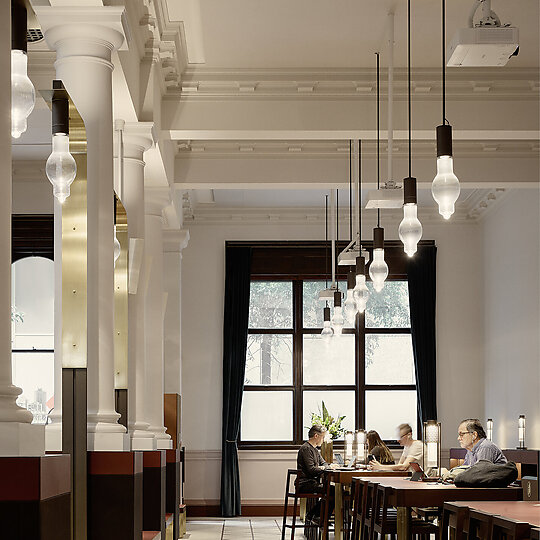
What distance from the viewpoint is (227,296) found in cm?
1481

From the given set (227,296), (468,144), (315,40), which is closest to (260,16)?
(315,40)

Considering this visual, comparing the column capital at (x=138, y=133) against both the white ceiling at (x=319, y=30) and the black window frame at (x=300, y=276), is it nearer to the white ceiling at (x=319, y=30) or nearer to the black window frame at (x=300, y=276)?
the white ceiling at (x=319, y=30)

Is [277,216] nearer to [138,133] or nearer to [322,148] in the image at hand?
[322,148]

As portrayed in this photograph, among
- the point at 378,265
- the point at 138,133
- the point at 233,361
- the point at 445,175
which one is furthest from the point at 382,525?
the point at 233,361

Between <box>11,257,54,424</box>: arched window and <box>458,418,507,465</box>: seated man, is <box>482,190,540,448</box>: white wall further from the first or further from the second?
<box>11,257,54,424</box>: arched window

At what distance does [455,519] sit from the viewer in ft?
18.0

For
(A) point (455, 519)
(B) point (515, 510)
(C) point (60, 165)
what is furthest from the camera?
(A) point (455, 519)

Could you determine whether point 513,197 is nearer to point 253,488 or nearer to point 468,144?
point 468,144

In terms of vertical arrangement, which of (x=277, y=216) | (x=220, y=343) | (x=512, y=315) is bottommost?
(x=220, y=343)

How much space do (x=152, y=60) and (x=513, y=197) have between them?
22.7 feet

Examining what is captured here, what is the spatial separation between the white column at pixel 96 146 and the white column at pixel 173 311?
7362 mm

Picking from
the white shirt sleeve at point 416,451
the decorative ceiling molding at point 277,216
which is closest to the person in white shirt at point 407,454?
the white shirt sleeve at point 416,451

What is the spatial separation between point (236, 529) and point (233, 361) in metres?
2.74

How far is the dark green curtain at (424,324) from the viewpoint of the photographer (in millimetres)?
14781
